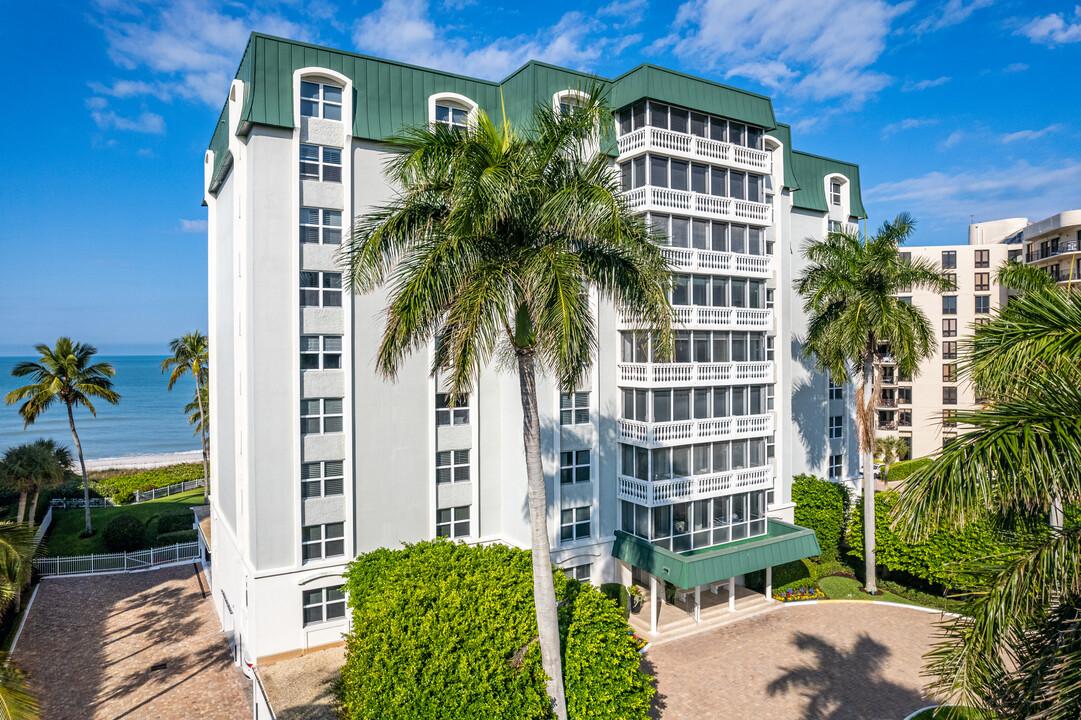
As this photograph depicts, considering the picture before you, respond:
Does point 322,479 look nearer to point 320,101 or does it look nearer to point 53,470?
point 320,101

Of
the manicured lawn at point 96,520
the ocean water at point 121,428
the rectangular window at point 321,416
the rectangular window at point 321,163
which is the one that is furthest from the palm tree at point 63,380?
the ocean water at point 121,428

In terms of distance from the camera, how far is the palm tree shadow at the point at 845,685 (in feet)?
55.9

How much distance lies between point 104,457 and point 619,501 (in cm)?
9562

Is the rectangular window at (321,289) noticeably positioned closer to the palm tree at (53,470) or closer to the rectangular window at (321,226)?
the rectangular window at (321,226)

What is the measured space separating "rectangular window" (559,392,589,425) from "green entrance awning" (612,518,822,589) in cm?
463

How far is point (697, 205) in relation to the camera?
22.8 meters

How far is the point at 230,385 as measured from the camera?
23906 mm

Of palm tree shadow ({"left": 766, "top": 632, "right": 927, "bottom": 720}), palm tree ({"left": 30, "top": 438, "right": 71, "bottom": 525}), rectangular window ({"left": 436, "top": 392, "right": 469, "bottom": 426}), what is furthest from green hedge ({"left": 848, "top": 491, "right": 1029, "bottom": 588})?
palm tree ({"left": 30, "top": 438, "right": 71, "bottom": 525})

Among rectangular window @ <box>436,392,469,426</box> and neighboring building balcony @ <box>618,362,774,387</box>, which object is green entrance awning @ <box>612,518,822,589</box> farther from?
rectangular window @ <box>436,392,469,426</box>

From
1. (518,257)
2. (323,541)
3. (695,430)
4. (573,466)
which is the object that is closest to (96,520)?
(323,541)

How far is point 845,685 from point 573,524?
9705 mm

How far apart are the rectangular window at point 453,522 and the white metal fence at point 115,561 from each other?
17.3 metres

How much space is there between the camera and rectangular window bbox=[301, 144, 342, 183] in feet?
66.0

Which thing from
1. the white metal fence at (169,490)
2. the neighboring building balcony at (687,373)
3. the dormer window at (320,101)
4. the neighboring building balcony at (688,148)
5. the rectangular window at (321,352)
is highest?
the dormer window at (320,101)
